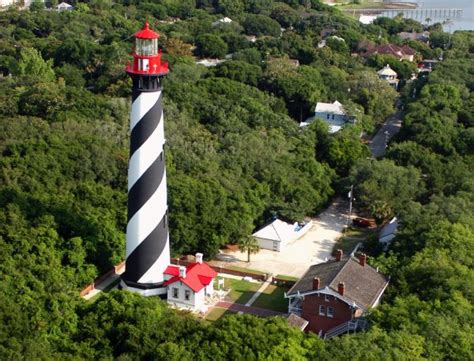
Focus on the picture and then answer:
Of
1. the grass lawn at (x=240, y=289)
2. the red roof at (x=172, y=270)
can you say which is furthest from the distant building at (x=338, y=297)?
the red roof at (x=172, y=270)

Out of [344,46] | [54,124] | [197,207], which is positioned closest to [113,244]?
[197,207]

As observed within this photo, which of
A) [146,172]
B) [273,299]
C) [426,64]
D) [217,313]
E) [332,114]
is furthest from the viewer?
[426,64]

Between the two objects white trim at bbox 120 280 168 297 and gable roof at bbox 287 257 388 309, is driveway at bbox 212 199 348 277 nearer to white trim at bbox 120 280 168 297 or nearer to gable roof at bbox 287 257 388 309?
gable roof at bbox 287 257 388 309

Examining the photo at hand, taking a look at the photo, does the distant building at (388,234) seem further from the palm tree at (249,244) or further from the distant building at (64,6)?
the distant building at (64,6)

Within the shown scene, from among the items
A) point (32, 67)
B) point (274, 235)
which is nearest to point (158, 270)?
point (274, 235)

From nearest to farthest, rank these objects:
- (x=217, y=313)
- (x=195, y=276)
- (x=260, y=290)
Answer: (x=217, y=313)
(x=195, y=276)
(x=260, y=290)

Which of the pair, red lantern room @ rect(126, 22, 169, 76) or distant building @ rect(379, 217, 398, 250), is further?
distant building @ rect(379, 217, 398, 250)

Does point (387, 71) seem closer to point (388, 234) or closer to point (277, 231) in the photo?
point (388, 234)

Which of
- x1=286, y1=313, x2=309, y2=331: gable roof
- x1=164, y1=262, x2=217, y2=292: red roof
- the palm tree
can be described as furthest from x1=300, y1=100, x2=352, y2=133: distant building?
x1=286, y1=313, x2=309, y2=331: gable roof
